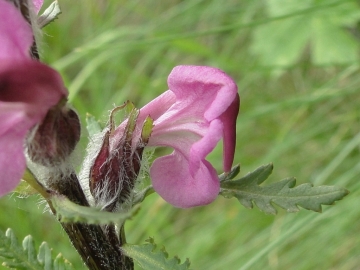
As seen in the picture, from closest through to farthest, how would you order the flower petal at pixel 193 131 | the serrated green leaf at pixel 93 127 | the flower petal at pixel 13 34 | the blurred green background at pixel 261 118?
the flower petal at pixel 13 34 → the flower petal at pixel 193 131 → the serrated green leaf at pixel 93 127 → the blurred green background at pixel 261 118

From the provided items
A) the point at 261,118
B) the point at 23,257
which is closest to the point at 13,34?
the point at 23,257

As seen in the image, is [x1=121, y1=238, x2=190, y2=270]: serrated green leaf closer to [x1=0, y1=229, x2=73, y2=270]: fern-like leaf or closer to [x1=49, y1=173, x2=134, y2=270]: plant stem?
[x1=49, y1=173, x2=134, y2=270]: plant stem

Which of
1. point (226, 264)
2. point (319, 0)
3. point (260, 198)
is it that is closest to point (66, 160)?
point (260, 198)

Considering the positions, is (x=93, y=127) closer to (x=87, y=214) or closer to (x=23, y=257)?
(x=23, y=257)

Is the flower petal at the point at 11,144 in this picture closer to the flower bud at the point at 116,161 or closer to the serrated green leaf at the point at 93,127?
the flower bud at the point at 116,161

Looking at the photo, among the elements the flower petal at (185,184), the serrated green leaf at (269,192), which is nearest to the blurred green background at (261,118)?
the serrated green leaf at (269,192)
